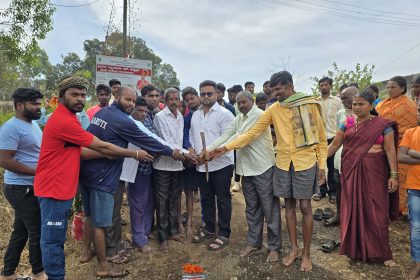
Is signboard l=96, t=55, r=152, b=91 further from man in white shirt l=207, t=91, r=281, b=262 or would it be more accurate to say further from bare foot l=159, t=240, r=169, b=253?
man in white shirt l=207, t=91, r=281, b=262

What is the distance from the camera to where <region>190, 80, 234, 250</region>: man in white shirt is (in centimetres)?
412

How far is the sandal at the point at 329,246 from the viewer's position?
3895mm

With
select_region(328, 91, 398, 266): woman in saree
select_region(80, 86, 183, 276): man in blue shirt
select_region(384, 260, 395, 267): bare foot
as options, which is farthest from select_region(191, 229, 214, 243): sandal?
select_region(384, 260, 395, 267): bare foot

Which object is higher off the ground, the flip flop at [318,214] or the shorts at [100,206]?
the shorts at [100,206]

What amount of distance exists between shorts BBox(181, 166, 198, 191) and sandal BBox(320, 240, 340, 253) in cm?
186

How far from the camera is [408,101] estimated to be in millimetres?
4426

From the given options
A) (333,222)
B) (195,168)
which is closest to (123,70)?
(195,168)

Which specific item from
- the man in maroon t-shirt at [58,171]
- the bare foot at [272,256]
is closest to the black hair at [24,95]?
the man in maroon t-shirt at [58,171]

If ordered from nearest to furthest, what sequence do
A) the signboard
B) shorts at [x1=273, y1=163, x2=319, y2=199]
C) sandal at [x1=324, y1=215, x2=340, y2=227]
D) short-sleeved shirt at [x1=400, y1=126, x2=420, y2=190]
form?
short-sleeved shirt at [x1=400, y1=126, x2=420, y2=190], shorts at [x1=273, y1=163, x2=319, y2=199], sandal at [x1=324, y1=215, x2=340, y2=227], the signboard

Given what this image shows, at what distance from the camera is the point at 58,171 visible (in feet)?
8.93

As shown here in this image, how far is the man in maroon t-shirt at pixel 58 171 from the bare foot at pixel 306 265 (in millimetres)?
2473

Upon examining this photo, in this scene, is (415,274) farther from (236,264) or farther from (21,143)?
(21,143)

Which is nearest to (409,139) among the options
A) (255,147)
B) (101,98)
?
(255,147)

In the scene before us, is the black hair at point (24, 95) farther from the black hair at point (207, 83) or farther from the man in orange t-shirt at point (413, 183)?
the man in orange t-shirt at point (413, 183)
